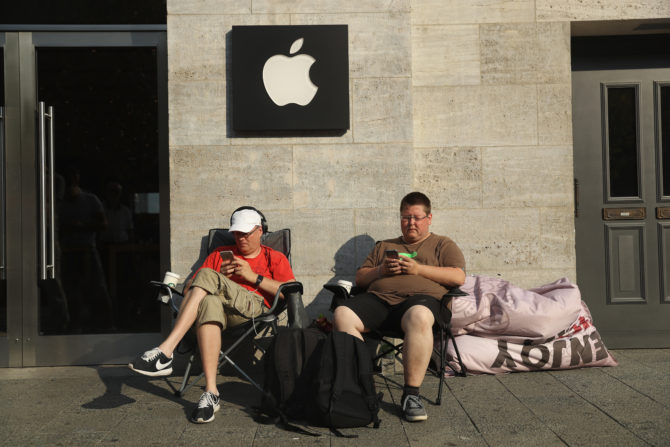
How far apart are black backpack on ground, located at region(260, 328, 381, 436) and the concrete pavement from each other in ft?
0.36

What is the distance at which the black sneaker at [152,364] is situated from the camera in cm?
390

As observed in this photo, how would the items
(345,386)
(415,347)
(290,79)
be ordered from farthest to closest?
(290,79), (415,347), (345,386)

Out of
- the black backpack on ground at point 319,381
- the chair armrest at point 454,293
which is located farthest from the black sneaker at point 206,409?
the chair armrest at point 454,293

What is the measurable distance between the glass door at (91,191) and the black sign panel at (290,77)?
780 mm

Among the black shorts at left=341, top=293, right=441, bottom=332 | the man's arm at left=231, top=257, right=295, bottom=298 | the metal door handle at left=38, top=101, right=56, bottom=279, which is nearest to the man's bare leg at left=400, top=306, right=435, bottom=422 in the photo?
the black shorts at left=341, top=293, right=441, bottom=332

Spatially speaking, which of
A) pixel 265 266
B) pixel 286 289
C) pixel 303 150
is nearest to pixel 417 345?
pixel 286 289

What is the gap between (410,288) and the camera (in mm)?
4531

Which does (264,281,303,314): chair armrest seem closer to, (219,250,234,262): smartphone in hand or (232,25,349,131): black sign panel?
(219,250,234,262): smartphone in hand

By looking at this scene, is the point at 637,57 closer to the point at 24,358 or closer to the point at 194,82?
the point at 194,82

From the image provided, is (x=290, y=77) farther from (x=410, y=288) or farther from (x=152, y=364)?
(x=152, y=364)

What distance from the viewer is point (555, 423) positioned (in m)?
3.73

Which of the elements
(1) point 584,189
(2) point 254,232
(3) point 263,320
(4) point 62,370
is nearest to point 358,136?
(2) point 254,232

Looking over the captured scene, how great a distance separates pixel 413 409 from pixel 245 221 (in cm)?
172

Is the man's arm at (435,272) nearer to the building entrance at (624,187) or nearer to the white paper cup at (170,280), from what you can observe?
the white paper cup at (170,280)
